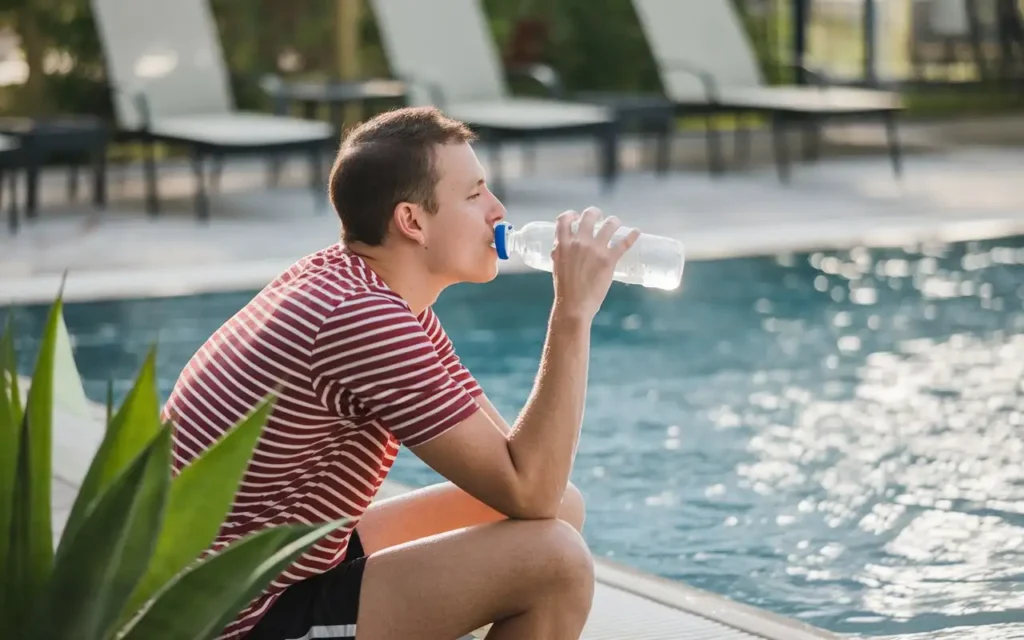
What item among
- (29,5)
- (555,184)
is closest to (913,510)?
(555,184)

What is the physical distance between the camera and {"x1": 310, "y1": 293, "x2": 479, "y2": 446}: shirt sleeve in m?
2.35

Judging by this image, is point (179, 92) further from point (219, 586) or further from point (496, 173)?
point (219, 586)

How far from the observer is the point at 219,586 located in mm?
1771

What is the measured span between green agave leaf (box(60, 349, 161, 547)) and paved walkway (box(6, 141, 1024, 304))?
16.9 feet

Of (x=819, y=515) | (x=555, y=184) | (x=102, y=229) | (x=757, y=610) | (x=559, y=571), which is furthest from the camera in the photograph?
(x=555, y=184)

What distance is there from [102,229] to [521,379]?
3.70 metres

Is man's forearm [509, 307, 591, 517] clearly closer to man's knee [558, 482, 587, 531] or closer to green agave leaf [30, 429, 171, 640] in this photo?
man's knee [558, 482, 587, 531]

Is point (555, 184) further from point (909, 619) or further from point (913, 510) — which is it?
point (909, 619)

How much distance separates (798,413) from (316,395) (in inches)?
134

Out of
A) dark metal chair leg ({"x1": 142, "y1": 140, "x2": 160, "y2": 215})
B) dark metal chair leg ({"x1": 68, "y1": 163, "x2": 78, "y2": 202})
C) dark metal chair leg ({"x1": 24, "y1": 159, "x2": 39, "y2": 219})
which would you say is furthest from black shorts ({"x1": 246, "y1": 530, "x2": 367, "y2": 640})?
dark metal chair leg ({"x1": 68, "y1": 163, "x2": 78, "y2": 202})

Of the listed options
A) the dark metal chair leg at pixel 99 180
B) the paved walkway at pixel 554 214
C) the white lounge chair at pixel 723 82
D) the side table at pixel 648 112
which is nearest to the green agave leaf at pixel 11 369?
the paved walkway at pixel 554 214

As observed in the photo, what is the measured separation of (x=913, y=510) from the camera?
4.44 m

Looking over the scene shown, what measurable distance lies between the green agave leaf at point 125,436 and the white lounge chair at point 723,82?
8.98 meters

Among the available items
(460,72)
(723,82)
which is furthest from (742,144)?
(460,72)
